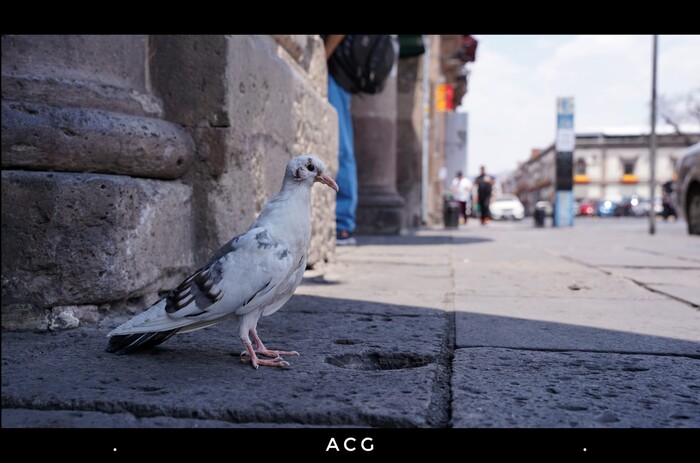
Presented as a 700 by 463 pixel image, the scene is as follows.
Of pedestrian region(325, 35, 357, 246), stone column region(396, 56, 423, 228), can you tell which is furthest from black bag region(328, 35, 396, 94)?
stone column region(396, 56, 423, 228)

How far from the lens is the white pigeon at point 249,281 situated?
178 centimetres

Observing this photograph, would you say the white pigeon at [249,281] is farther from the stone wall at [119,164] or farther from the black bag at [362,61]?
the black bag at [362,61]

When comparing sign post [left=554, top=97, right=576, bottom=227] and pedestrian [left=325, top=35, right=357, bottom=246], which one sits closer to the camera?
pedestrian [left=325, top=35, right=357, bottom=246]

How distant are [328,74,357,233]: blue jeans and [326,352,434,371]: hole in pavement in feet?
12.8

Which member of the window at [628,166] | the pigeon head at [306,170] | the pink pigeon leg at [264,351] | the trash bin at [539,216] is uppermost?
the window at [628,166]

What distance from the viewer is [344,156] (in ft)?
19.7

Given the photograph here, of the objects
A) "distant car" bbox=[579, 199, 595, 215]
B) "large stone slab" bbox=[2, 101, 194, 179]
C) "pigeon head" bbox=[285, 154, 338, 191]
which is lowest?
"distant car" bbox=[579, 199, 595, 215]

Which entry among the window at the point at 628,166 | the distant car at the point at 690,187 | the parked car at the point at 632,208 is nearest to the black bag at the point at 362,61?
the distant car at the point at 690,187

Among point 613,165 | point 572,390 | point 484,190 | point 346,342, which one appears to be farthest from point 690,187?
point 613,165

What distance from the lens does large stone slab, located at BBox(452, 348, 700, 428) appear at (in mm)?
1413

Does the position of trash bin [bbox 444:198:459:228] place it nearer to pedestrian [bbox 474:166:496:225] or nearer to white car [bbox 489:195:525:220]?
pedestrian [bbox 474:166:496:225]
